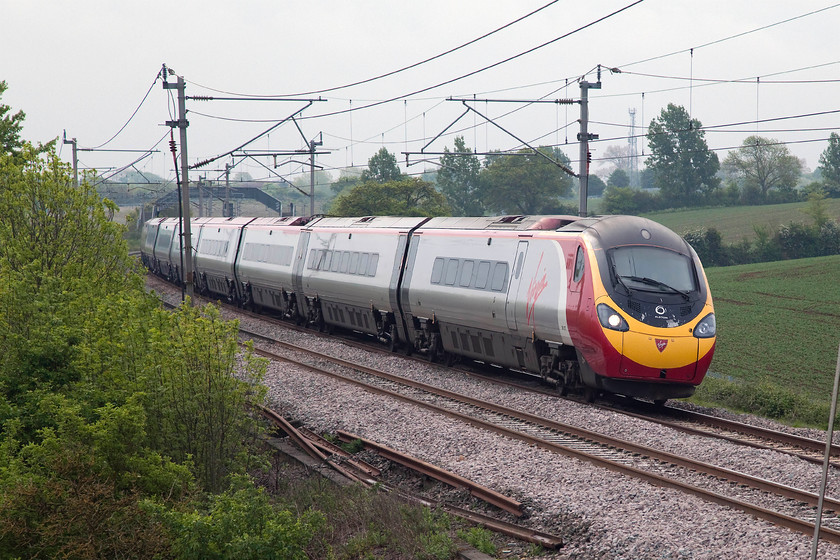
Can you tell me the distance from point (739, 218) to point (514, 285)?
223 ft

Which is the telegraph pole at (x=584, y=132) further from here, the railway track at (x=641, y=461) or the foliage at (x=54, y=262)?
the foliage at (x=54, y=262)

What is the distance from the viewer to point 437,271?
1988 cm

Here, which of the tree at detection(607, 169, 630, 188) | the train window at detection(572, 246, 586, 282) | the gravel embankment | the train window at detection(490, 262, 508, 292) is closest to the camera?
the gravel embankment

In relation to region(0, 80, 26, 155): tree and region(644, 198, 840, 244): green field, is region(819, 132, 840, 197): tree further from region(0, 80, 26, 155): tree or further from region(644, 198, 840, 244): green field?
region(0, 80, 26, 155): tree

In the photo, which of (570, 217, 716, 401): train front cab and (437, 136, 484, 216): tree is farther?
(437, 136, 484, 216): tree

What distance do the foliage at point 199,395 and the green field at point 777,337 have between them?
10389 mm

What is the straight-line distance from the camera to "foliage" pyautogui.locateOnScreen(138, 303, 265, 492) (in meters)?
10.8

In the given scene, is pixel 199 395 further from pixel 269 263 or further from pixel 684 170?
pixel 684 170

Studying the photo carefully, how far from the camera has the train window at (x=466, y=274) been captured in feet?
61.0

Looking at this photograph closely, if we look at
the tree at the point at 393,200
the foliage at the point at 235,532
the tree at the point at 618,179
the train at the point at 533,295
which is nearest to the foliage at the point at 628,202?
the tree at the point at 393,200

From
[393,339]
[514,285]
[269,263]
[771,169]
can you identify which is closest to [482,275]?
[514,285]

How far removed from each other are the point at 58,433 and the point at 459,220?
12133 mm

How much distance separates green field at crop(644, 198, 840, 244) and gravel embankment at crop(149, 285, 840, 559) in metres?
54.4

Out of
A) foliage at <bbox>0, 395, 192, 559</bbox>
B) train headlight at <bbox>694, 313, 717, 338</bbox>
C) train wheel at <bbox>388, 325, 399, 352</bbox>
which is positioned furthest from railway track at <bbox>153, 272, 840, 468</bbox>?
foliage at <bbox>0, 395, 192, 559</bbox>
